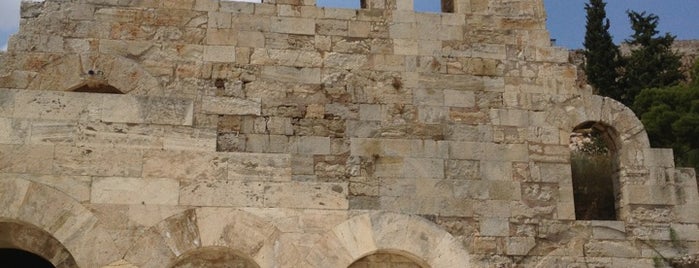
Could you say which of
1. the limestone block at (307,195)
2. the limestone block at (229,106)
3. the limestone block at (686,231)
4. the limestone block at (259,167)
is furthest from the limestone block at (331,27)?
the limestone block at (686,231)

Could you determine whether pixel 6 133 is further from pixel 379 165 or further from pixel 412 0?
pixel 412 0

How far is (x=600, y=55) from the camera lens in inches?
934

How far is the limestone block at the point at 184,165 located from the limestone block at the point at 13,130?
1207 millimetres

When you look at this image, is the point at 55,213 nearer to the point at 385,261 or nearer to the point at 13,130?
the point at 13,130

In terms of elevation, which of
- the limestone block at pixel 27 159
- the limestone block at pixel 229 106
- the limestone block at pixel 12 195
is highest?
the limestone block at pixel 229 106

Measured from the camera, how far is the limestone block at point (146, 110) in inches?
298

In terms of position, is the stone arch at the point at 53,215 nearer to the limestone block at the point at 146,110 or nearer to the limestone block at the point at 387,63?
the limestone block at the point at 146,110

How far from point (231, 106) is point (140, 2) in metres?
1.83

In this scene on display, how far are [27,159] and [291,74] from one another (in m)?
3.29

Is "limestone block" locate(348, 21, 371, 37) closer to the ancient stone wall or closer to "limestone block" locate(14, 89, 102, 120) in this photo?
the ancient stone wall

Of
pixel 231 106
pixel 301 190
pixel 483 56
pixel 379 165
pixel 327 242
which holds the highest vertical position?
pixel 483 56

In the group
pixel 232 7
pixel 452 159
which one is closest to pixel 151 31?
pixel 232 7

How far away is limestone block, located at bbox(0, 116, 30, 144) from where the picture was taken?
7293 millimetres

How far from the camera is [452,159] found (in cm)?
895
